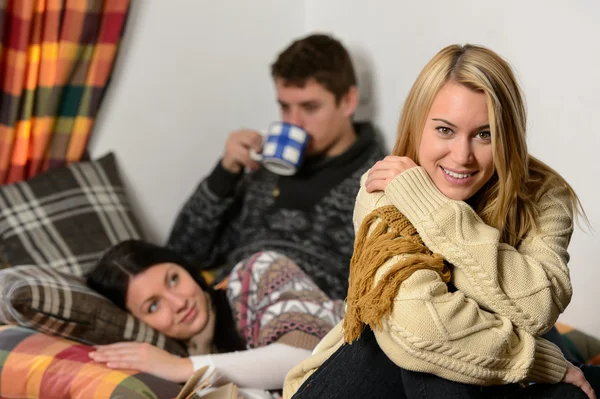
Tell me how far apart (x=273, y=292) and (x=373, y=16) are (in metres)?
1.04

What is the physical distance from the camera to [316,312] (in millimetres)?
1734

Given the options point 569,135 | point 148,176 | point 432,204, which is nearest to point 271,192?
point 148,176

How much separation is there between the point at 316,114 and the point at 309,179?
195 mm

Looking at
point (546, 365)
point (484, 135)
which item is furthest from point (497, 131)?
point (546, 365)

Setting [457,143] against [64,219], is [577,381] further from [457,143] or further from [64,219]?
[64,219]

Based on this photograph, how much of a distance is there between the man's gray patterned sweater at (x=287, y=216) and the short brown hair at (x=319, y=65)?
0.17 meters

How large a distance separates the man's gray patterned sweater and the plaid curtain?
45 cm

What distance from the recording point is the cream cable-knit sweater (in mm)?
1167

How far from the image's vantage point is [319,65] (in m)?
2.23

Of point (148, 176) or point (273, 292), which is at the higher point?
point (273, 292)

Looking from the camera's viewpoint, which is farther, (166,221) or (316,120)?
(166,221)

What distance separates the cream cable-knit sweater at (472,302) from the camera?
117cm

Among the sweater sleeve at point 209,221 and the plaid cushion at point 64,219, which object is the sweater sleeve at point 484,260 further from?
the plaid cushion at point 64,219

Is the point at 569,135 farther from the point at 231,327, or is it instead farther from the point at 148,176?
the point at 148,176
